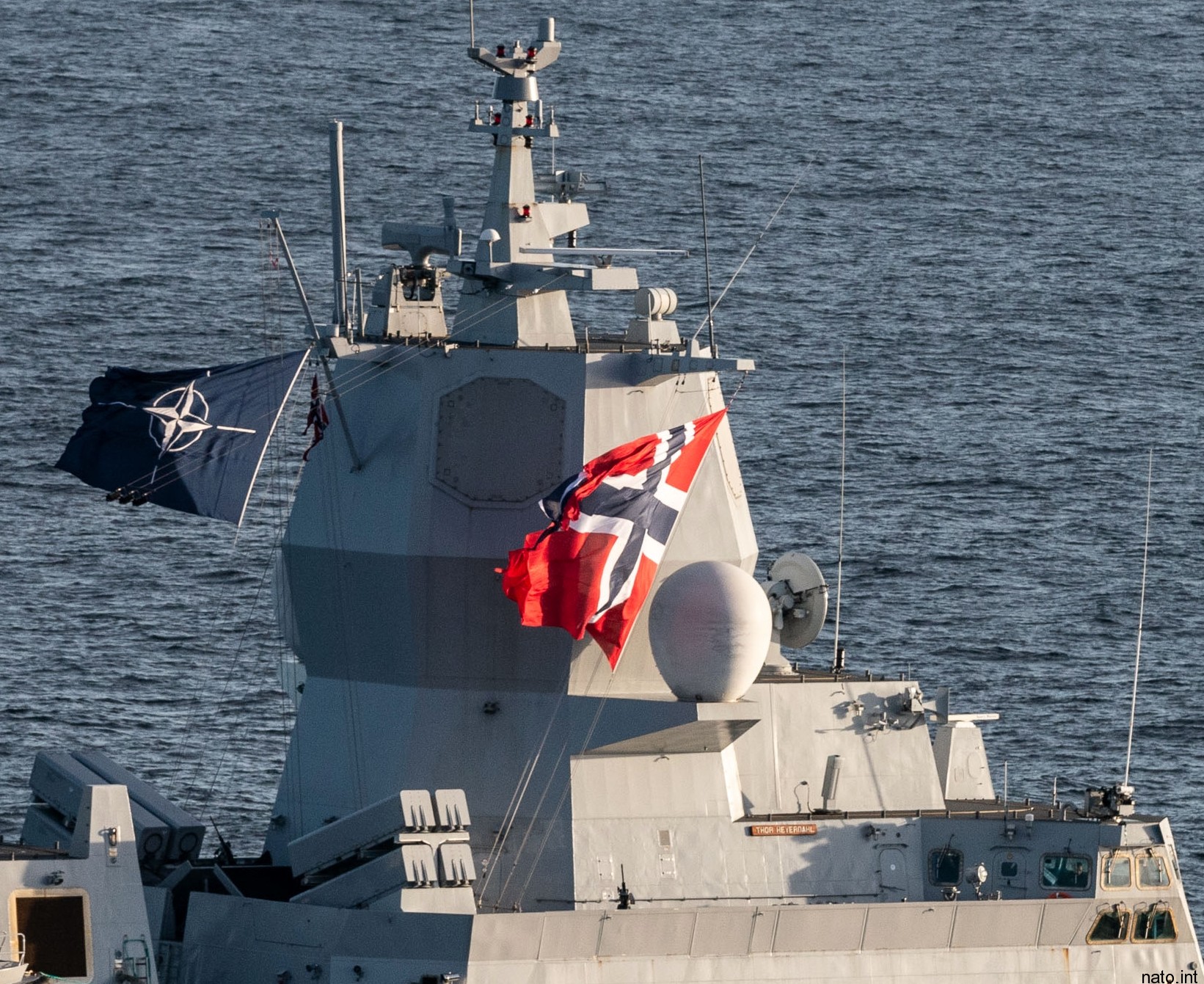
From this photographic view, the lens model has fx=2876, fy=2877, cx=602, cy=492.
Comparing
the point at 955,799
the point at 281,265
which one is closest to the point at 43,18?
the point at 281,265

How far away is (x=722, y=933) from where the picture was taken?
1294 inches

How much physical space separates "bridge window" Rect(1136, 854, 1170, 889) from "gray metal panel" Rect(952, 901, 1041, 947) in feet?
5.91

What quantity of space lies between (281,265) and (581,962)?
1749 inches

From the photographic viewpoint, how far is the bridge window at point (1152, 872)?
35500 millimetres

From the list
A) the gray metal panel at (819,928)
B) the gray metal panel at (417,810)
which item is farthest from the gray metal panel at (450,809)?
the gray metal panel at (819,928)

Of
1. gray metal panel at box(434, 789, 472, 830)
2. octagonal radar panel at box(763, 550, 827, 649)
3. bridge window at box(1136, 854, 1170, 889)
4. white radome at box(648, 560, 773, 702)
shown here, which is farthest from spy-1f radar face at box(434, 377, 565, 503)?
bridge window at box(1136, 854, 1170, 889)

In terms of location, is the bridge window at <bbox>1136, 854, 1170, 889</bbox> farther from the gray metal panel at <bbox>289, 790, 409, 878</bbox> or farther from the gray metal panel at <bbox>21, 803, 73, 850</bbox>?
the gray metal panel at <bbox>21, 803, 73, 850</bbox>

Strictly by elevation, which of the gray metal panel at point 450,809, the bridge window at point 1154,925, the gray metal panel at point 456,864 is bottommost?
the bridge window at point 1154,925

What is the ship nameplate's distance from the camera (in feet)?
115

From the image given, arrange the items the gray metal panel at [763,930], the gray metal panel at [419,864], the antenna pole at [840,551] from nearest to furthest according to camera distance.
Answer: the gray metal panel at [419,864] < the gray metal panel at [763,930] < the antenna pole at [840,551]

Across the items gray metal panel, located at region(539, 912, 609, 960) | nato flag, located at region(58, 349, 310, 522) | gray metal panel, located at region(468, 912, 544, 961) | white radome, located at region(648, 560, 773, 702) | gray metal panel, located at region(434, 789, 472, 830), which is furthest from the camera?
nato flag, located at region(58, 349, 310, 522)

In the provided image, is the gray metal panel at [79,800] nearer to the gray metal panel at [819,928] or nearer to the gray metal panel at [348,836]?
the gray metal panel at [348,836]

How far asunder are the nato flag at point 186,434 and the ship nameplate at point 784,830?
7382 mm

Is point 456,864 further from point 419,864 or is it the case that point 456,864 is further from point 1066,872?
point 1066,872
